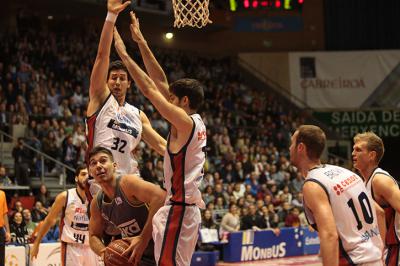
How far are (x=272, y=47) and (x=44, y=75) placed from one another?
12.4 meters

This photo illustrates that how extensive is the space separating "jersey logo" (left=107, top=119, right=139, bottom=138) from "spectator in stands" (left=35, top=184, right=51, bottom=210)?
9.27m

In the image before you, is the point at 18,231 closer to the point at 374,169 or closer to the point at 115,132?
the point at 115,132

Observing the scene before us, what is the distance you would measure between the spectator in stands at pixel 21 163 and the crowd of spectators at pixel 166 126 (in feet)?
0.07

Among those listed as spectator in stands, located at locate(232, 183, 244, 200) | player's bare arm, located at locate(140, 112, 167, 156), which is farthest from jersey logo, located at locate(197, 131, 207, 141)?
spectator in stands, located at locate(232, 183, 244, 200)

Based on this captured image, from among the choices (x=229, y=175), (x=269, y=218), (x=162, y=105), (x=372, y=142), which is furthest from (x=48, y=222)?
(x=229, y=175)

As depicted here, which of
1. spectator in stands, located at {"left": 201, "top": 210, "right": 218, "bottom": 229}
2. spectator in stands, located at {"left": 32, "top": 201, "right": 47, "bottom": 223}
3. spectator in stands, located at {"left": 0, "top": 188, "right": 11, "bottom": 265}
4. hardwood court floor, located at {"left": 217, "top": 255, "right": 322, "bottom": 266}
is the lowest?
hardwood court floor, located at {"left": 217, "top": 255, "right": 322, "bottom": 266}

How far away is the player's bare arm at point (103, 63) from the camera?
20.0 ft

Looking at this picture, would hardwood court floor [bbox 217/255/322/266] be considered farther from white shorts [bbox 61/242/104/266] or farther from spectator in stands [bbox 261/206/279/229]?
white shorts [bbox 61/242/104/266]

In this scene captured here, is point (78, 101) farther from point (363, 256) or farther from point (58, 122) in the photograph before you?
point (363, 256)

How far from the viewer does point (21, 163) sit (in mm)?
16516

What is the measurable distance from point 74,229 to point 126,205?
3.55 metres

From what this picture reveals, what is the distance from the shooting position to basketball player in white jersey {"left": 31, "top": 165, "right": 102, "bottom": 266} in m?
8.90

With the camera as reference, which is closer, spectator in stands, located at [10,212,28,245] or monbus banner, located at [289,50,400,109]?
spectator in stands, located at [10,212,28,245]

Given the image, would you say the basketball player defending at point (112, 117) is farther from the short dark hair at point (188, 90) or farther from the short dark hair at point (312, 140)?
the short dark hair at point (312, 140)
